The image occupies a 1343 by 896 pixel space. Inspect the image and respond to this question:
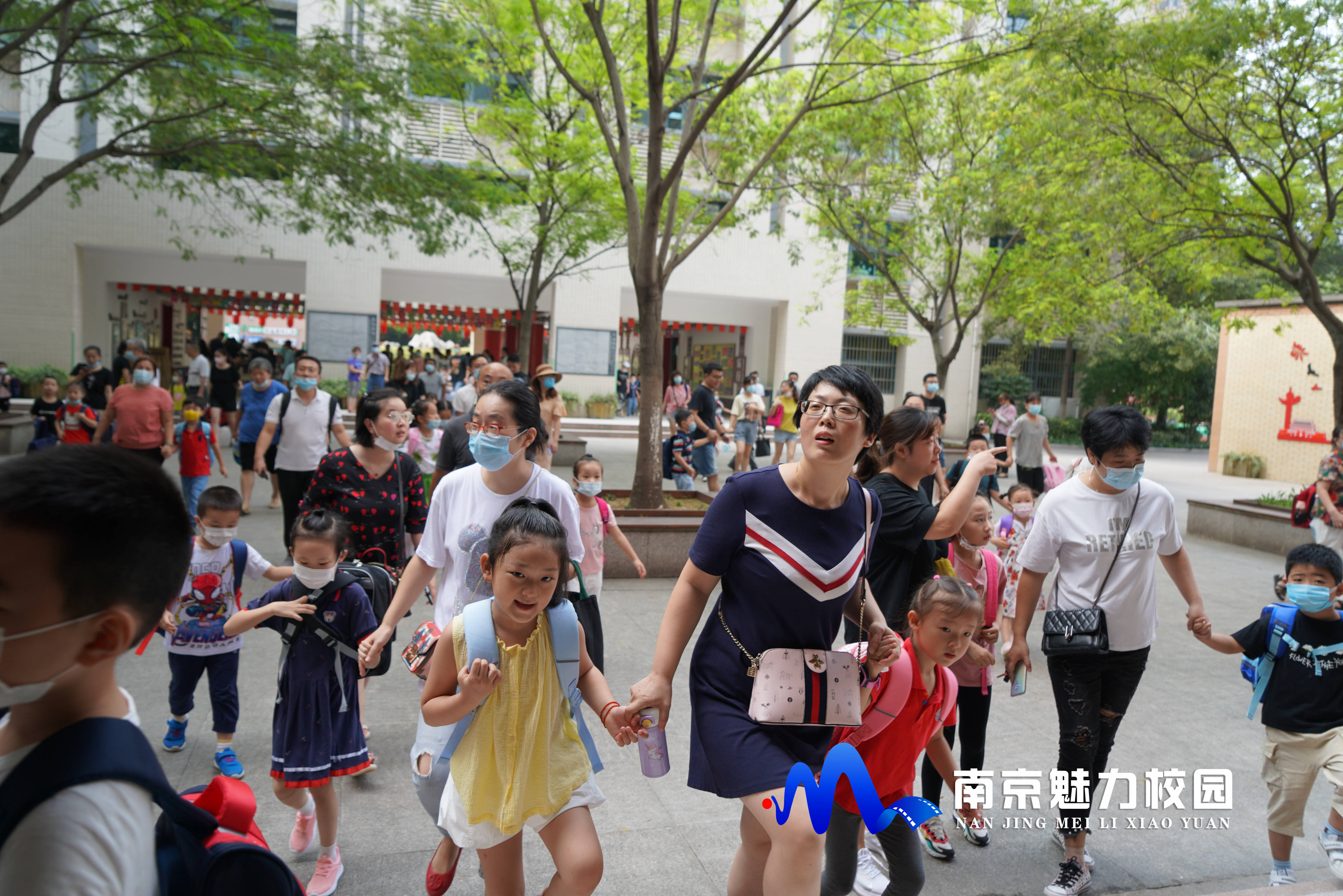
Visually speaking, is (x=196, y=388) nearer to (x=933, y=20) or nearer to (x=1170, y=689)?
(x=933, y=20)

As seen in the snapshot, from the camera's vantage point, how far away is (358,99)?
12.4 metres

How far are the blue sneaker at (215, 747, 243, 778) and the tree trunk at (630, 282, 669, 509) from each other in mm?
5748

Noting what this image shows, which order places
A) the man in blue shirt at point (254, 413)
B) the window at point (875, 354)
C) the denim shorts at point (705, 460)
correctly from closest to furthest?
1. the man in blue shirt at point (254, 413)
2. the denim shorts at point (705, 460)
3. the window at point (875, 354)

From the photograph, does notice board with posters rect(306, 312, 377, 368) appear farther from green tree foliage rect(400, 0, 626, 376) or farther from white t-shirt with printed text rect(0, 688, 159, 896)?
white t-shirt with printed text rect(0, 688, 159, 896)

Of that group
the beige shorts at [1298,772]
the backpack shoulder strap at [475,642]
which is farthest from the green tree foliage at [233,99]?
the beige shorts at [1298,772]

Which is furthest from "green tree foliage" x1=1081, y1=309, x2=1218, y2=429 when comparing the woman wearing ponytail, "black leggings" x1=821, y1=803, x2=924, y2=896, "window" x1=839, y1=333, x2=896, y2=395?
"black leggings" x1=821, y1=803, x2=924, y2=896

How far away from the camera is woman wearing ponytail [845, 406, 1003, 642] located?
3.46 m

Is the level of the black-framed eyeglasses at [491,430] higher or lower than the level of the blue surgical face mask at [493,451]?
higher

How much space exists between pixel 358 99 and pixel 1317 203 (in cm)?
1291

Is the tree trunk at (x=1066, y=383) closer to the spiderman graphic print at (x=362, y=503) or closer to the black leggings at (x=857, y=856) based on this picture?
the spiderman graphic print at (x=362, y=503)

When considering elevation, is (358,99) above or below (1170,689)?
above

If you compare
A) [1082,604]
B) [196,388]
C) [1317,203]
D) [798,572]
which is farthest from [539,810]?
[196,388]

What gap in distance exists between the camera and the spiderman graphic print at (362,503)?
443 cm

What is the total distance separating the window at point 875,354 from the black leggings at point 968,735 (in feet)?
90.6
